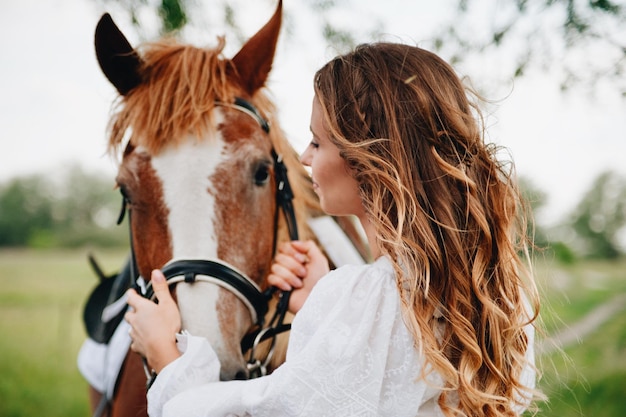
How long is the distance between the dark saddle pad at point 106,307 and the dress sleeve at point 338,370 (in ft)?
4.76

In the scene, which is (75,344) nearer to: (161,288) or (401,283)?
(161,288)

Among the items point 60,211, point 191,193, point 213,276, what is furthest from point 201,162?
point 60,211

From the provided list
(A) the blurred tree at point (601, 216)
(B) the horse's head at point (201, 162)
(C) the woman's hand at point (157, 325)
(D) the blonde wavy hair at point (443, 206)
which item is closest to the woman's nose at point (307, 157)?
(D) the blonde wavy hair at point (443, 206)

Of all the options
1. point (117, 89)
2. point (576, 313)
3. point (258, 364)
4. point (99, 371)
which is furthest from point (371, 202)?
point (576, 313)

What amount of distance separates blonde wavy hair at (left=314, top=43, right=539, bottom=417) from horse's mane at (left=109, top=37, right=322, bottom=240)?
63cm

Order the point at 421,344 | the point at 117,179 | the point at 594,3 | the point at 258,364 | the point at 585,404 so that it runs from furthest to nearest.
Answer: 1. the point at 585,404
2. the point at 594,3
3. the point at 117,179
4. the point at 258,364
5. the point at 421,344

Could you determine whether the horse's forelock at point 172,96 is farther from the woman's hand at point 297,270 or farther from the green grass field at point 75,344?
the green grass field at point 75,344

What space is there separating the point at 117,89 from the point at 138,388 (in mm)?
1293

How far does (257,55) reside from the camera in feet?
6.69

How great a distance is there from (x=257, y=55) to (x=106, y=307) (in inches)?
74.8

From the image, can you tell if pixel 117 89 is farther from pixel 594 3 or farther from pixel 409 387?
pixel 594 3

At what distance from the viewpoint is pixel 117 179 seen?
1.83 meters

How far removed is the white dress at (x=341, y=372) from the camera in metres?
1.06

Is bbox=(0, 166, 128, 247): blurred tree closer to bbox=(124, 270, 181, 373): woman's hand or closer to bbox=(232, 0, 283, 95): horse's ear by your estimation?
bbox=(232, 0, 283, 95): horse's ear
